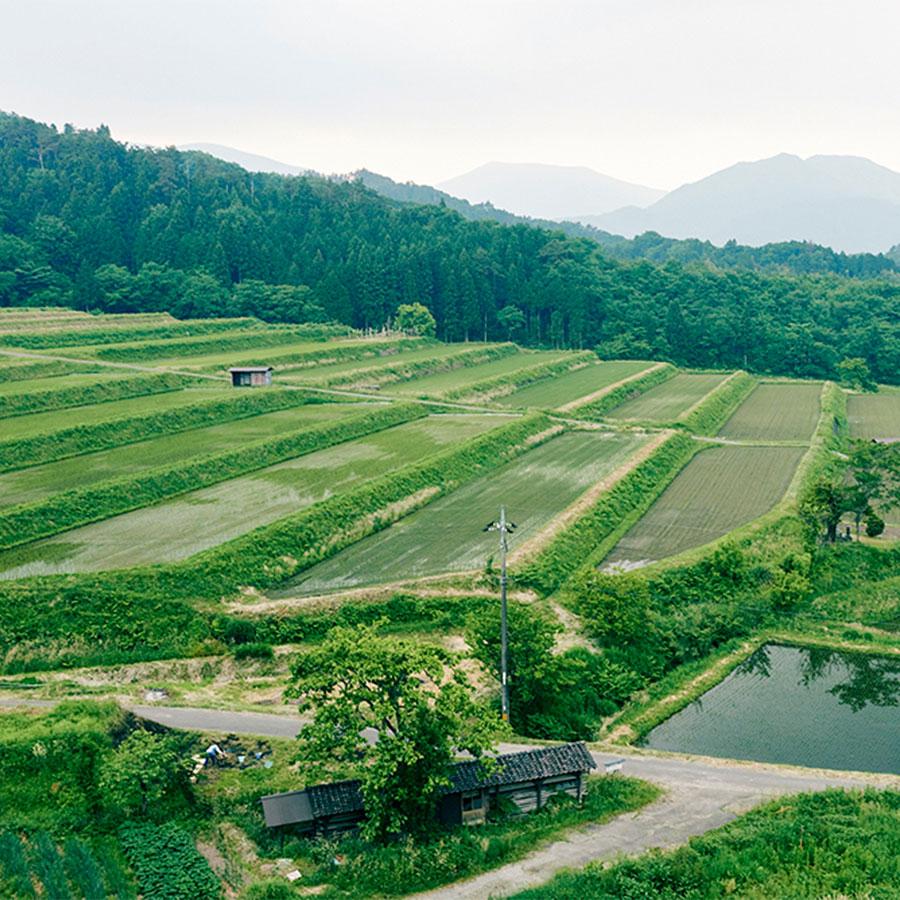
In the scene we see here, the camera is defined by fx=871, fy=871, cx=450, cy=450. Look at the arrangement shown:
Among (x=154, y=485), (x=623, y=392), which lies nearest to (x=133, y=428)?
(x=154, y=485)

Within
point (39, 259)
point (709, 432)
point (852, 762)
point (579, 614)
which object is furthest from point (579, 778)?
point (39, 259)

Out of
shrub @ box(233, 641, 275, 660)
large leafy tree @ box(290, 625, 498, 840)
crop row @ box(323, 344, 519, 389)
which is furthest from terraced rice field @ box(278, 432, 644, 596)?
crop row @ box(323, 344, 519, 389)

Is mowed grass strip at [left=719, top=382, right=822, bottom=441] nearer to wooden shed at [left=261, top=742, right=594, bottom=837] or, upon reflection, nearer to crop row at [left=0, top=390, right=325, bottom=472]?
crop row at [left=0, top=390, right=325, bottom=472]

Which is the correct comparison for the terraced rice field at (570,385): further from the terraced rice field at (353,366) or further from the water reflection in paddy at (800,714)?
the water reflection in paddy at (800,714)

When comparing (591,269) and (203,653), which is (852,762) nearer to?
(203,653)

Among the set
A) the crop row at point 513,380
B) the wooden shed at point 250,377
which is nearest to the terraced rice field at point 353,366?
the wooden shed at point 250,377
